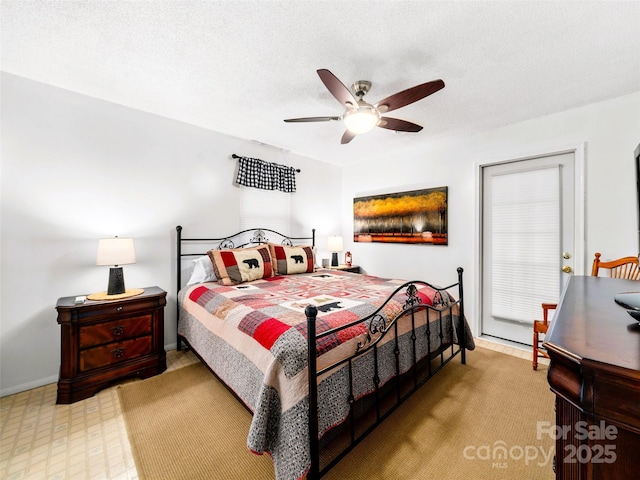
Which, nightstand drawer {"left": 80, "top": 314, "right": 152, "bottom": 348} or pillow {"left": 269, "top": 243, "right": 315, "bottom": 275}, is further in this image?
pillow {"left": 269, "top": 243, "right": 315, "bottom": 275}

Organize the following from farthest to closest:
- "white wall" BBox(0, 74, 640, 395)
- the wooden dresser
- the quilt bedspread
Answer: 1. "white wall" BBox(0, 74, 640, 395)
2. the quilt bedspread
3. the wooden dresser

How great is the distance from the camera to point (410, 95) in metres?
1.95

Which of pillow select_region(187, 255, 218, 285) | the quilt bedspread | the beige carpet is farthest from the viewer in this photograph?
pillow select_region(187, 255, 218, 285)

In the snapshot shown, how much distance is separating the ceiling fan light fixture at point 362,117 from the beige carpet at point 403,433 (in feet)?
7.13

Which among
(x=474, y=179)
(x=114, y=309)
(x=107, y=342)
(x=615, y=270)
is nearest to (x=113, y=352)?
(x=107, y=342)

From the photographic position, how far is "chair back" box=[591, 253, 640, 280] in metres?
2.28

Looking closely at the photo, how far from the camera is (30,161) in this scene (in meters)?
2.32

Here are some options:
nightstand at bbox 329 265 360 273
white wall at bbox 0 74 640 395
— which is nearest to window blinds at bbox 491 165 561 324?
white wall at bbox 0 74 640 395

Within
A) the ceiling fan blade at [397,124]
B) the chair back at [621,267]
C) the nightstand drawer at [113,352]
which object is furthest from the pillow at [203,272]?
the chair back at [621,267]

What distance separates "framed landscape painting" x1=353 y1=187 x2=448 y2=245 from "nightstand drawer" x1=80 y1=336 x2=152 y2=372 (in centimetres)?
334

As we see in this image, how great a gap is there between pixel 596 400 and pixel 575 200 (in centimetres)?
302

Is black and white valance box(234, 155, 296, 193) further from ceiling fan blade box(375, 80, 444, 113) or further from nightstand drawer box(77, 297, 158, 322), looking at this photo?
ceiling fan blade box(375, 80, 444, 113)

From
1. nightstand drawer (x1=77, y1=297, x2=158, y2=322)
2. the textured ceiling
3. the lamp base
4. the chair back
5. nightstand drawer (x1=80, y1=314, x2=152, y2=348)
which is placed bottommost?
nightstand drawer (x1=80, y1=314, x2=152, y2=348)

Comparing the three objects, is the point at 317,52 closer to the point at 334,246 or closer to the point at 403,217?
the point at 403,217
